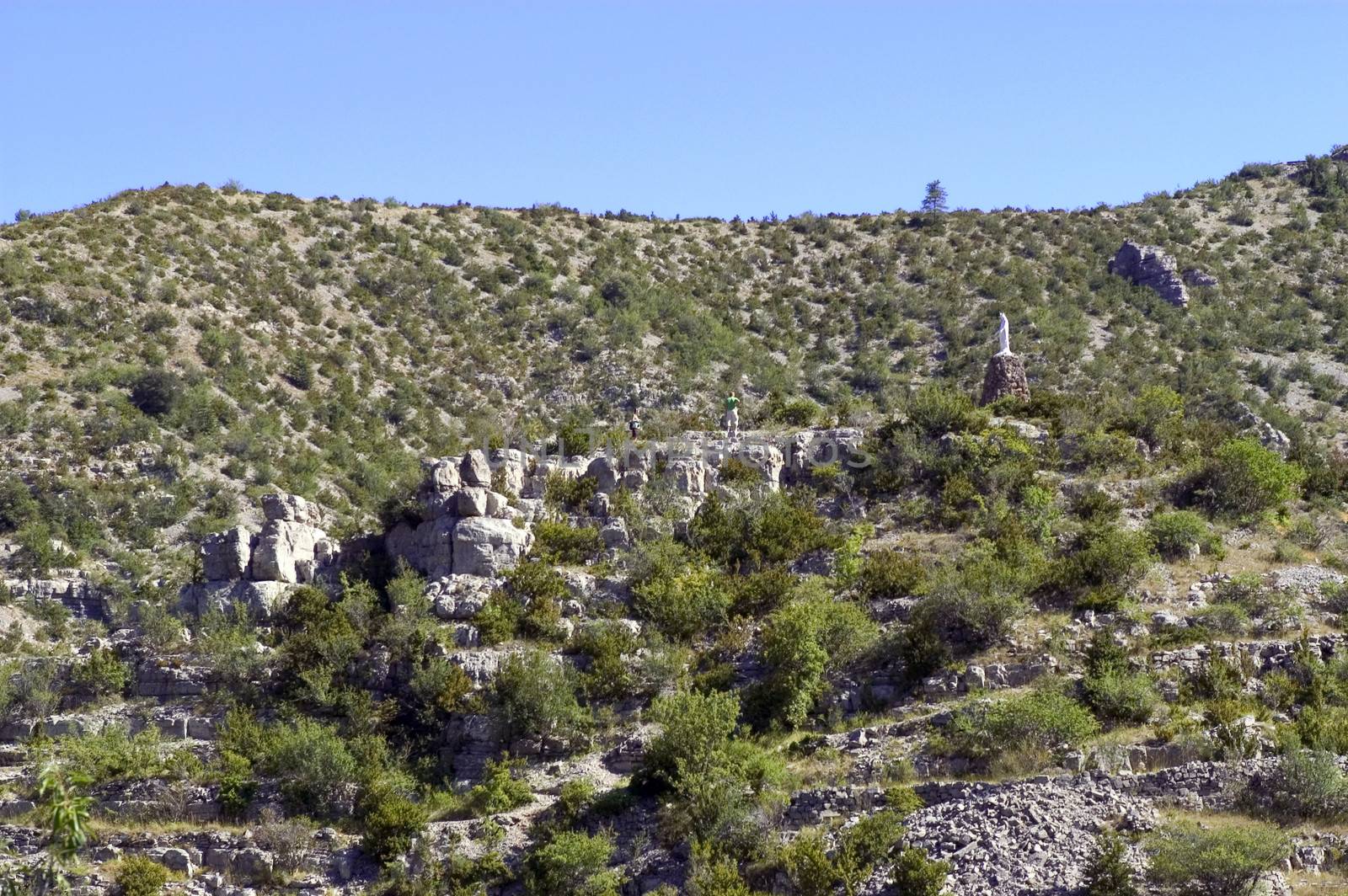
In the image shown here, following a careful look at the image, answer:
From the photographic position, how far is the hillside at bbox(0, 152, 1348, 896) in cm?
2394

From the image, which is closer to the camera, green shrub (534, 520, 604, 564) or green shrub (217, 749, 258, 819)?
green shrub (217, 749, 258, 819)

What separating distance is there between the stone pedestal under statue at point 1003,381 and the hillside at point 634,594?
451mm

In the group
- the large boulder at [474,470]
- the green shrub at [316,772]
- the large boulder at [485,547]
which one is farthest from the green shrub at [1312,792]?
the large boulder at [474,470]

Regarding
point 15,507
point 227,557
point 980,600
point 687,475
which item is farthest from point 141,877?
point 15,507

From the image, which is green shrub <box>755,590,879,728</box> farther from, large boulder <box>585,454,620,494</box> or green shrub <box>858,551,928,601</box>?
large boulder <box>585,454,620,494</box>

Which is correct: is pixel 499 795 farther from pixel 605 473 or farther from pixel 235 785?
pixel 605 473

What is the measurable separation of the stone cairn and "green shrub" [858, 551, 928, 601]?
870 cm

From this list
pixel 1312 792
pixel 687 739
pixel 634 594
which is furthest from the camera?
pixel 634 594

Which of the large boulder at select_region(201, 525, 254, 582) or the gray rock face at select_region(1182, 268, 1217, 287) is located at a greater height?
the gray rock face at select_region(1182, 268, 1217, 287)

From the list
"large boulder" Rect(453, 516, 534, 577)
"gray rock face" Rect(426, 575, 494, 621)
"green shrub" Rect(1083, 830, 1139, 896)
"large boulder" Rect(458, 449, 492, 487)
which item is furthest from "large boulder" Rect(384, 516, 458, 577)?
"green shrub" Rect(1083, 830, 1139, 896)

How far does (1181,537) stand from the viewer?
103ft

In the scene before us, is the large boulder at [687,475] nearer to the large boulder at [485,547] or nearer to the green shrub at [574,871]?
the large boulder at [485,547]

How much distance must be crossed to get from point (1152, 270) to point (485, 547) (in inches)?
1363

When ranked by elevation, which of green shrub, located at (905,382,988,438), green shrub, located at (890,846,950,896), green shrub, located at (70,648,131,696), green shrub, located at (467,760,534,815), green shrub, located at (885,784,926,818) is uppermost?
green shrub, located at (905,382,988,438)
